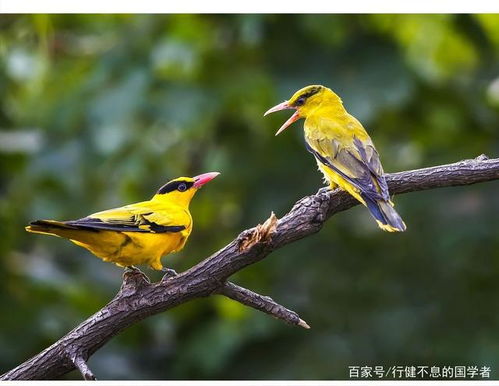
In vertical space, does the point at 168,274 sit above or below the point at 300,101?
below

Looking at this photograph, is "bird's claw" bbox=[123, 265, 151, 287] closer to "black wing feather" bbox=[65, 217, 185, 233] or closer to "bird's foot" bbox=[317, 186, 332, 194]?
"black wing feather" bbox=[65, 217, 185, 233]

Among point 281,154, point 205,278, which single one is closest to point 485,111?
point 281,154

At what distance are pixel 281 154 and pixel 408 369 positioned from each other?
2.46m

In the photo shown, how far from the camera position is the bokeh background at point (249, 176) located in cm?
738

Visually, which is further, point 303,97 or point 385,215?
point 303,97

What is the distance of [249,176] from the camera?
7.64 m

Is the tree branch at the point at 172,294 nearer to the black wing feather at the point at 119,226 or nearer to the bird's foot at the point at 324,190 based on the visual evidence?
the bird's foot at the point at 324,190

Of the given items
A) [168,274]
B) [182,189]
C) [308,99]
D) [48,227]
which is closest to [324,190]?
[308,99]

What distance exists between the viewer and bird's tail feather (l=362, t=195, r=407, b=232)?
14.2 feet

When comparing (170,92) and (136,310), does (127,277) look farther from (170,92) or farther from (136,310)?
(170,92)

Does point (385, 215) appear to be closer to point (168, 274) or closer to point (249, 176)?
point (168, 274)

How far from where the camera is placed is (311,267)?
25.6 feet

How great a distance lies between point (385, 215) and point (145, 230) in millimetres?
1053

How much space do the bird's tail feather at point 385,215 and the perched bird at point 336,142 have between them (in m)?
0.11
